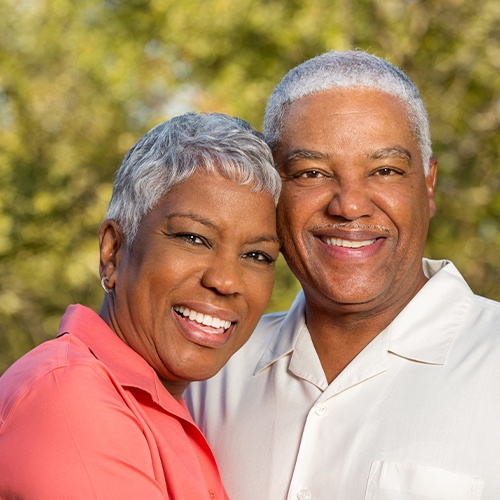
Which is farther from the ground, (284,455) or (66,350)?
(66,350)

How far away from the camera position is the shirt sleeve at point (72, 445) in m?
2.06

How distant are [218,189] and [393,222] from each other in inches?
25.9

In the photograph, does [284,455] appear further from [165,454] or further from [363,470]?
[165,454]

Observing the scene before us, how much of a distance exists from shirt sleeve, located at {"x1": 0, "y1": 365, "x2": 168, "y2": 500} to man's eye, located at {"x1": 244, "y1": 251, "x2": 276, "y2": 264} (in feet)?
2.18

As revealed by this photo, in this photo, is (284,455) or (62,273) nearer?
(284,455)

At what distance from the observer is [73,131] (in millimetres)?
8203

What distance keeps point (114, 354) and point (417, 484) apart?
910 mm

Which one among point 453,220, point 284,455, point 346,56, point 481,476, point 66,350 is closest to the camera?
point 66,350

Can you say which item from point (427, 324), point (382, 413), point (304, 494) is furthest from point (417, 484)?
point (427, 324)

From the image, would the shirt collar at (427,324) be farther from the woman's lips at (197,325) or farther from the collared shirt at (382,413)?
the woman's lips at (197,325)

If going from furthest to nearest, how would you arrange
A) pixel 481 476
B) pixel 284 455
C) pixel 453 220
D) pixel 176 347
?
1. pixel 453 220
2. pixel 284 455
3. pixel 176 347
4. pixel 481 476

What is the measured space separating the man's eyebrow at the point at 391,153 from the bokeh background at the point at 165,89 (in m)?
4.79

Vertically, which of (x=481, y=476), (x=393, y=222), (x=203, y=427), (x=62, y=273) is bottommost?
(x=62, y=273)

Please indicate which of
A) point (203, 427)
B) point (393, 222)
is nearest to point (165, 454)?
point (203, 427)
